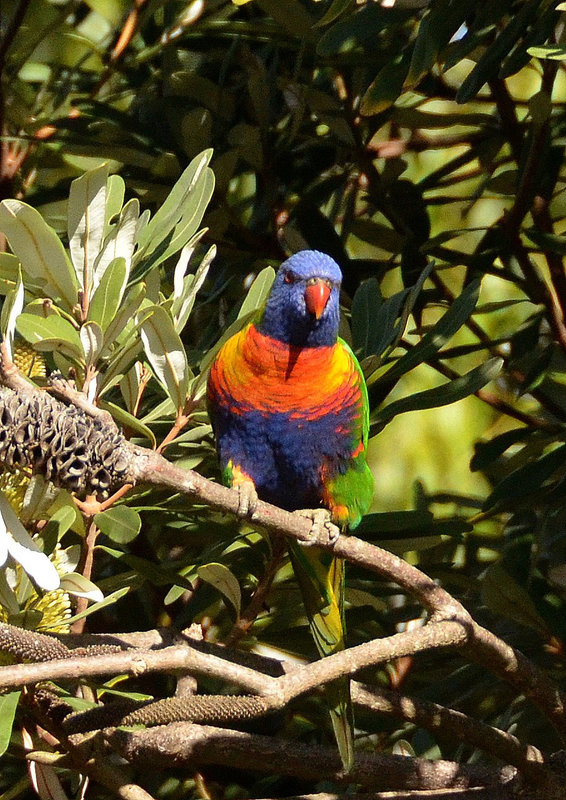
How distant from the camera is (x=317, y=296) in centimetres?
230

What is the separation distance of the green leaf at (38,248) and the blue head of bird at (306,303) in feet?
2.23

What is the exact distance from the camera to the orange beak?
230cm

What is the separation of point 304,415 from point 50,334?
92 cm

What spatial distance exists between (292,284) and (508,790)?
1.23m

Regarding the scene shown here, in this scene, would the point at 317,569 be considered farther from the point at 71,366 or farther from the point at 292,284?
the point at 71,366

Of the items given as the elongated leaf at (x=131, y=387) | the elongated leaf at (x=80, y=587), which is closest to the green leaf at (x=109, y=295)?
the elongated leaf at (x=131, y=387)

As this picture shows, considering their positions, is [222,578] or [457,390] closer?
[222,578]

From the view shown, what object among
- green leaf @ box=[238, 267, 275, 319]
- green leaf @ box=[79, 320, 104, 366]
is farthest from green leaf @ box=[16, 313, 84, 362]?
green leaf @ box=[238, 267, 275, 319]

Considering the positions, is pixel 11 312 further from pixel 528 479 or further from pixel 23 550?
pixel 528 479

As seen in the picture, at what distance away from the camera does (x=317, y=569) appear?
229 centimetres

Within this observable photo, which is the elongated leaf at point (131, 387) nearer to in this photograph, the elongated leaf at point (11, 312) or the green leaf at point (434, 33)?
the elongated leaf at point (11, 312)

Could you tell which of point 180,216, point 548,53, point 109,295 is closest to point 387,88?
point 548,53

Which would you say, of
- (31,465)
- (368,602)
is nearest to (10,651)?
(31,465)

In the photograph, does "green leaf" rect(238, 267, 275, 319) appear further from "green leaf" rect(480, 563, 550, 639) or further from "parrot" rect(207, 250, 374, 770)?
"green leaf" rect(480, 563, 550, 639)
